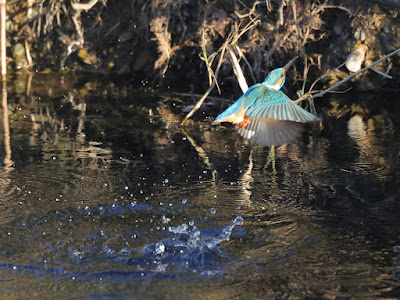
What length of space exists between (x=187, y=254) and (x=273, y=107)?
124 centimetres

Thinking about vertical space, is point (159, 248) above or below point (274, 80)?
below

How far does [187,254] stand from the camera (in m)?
3.80

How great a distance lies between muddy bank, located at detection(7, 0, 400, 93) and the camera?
7762 mm

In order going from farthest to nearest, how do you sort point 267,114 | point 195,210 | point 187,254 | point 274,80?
point 274,80 → point 195,210 → point 267,114 → point 187,254

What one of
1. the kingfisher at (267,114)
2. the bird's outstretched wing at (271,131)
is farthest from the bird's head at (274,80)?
the bird's outstretched wing at (271,131)

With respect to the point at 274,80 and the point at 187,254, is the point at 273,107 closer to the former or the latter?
the point at 274,80

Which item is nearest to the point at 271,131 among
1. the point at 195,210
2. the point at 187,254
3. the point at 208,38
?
the point at 195,210

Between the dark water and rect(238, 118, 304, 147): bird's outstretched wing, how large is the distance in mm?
476

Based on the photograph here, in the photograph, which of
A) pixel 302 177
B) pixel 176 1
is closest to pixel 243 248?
pixel 302 177

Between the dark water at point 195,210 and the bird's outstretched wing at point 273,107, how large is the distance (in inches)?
27.2

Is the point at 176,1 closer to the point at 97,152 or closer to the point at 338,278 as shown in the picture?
the point at 97,152

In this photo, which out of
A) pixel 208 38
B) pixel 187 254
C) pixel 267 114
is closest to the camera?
pixel 187 254

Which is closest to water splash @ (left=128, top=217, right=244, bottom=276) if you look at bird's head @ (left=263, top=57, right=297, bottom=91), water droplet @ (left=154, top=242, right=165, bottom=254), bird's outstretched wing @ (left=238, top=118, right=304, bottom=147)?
water droplet @ (left=154, top=242, right=165, bottom=254)

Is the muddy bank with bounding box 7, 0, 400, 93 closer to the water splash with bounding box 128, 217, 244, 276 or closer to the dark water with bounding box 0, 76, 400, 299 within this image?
the dark water with bounding box 0, 76, 400, 299
